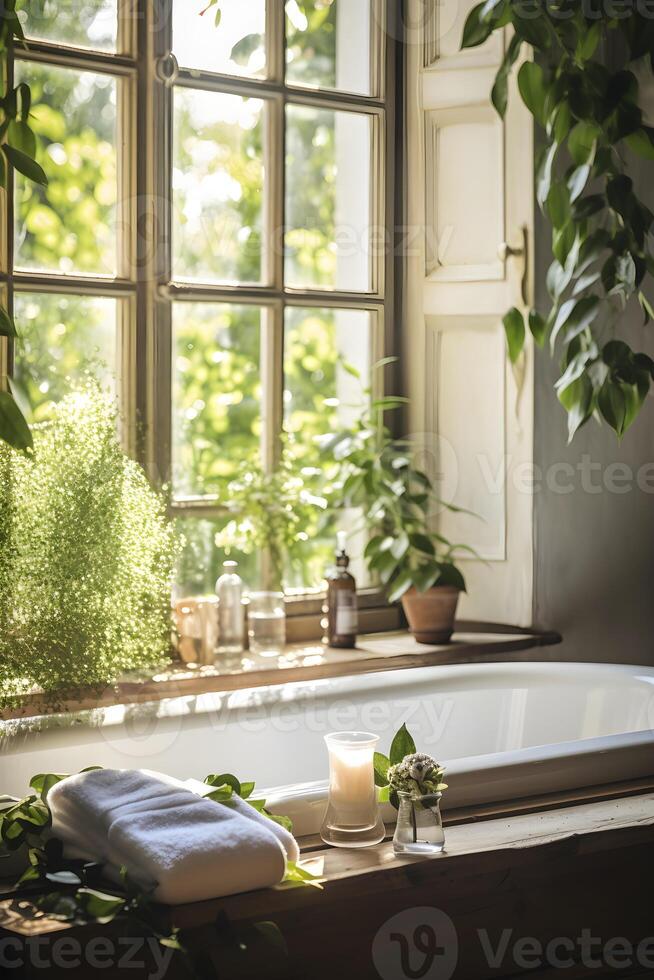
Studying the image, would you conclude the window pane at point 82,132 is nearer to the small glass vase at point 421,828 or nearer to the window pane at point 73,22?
the window pane at point 73,22

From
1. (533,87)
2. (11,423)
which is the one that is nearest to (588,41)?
(533,87)

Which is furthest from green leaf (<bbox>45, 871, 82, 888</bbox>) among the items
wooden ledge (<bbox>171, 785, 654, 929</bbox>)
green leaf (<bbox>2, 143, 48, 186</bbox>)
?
green leaf (<bbox>2, 143, 48, 186</bbox>)

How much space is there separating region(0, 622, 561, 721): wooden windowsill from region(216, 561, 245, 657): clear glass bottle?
0.16ft

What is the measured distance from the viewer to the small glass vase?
172cm

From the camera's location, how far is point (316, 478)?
3.15m

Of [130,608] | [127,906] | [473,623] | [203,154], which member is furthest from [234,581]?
[127,906]

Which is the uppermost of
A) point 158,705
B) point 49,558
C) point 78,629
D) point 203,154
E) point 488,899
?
point 203,154

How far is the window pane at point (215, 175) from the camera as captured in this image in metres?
2.87

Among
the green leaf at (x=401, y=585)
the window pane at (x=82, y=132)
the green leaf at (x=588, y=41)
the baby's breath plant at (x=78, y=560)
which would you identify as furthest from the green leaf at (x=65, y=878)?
the green leaf at (x=588, y=41)

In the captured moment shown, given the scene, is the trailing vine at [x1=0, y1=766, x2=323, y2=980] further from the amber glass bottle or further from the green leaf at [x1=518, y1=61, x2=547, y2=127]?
the green leaf at [x1=518, y1=61, x2=547, y2=127]

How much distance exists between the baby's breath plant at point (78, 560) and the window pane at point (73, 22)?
820mm

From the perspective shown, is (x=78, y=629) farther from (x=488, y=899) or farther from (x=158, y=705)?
(x=488, y=899)

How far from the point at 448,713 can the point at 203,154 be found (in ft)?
4.77

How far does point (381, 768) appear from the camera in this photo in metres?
1.90
